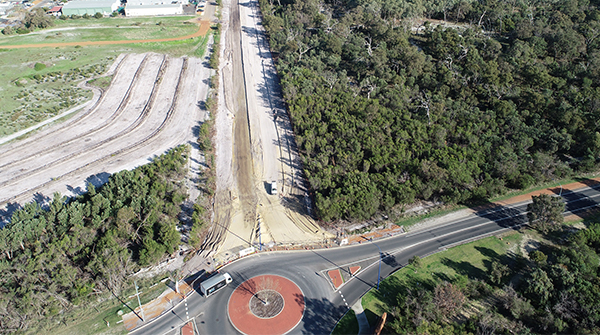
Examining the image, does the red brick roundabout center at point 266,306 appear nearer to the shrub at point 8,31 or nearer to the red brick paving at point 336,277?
the red brick paving at point 336,277

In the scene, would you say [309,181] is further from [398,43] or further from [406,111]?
[398,43]

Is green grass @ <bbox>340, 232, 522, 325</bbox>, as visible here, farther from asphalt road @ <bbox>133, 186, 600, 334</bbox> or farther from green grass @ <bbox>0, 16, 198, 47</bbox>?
green grass @ <bbox>0, 16, 198, 47</bbox>

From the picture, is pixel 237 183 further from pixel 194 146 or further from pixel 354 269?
pixel 354 269

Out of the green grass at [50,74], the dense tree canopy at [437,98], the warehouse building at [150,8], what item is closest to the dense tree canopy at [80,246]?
the dense tree canopy at [437,98]

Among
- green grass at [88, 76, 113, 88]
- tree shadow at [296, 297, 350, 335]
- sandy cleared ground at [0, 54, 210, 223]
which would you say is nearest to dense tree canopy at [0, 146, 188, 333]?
sandy cleared ground at [0, 54, 210, 223]

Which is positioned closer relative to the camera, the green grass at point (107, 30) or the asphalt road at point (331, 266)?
the asphalt road at point (331, 266)

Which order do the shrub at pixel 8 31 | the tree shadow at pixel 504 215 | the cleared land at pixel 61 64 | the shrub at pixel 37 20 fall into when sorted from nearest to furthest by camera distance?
1. the tree shadow at pixel 504 215
2. the cleared land at pixel 61 64
3. the shrub at pixel 8 31
4. the shrub at pixel 37 20
